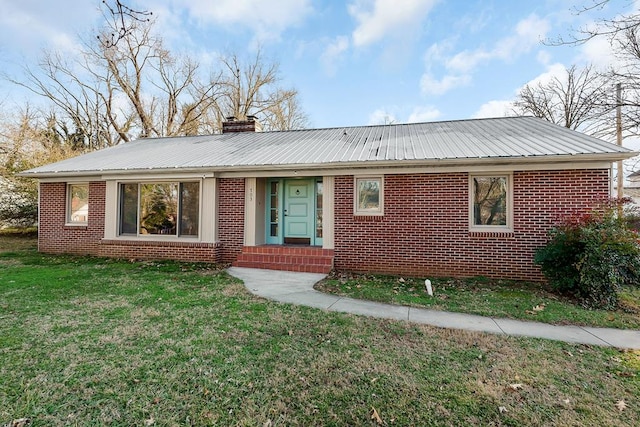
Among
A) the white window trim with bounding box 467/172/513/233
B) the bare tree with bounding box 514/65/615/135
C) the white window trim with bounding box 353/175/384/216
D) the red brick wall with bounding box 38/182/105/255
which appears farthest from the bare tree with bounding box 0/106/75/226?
the bare tree with bounding box 514/65/615/135

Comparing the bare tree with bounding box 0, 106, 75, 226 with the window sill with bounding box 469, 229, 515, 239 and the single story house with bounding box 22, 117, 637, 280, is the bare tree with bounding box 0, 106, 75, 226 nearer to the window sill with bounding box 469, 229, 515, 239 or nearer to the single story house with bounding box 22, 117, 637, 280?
the single story house with bounding box 22, 117, 637, 280

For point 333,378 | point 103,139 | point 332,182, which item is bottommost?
point 333,378

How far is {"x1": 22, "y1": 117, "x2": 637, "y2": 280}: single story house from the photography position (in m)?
6.73

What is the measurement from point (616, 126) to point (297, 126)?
1836cm

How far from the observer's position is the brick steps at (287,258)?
756cm

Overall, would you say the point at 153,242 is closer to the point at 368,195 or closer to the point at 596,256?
the point at 368,195

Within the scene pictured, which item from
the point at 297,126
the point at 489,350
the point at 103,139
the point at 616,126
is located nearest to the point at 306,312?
the point at 489,350

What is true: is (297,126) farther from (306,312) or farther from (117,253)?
(306,312)

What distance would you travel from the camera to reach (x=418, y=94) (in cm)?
1460

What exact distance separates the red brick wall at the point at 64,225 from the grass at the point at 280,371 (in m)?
4.98

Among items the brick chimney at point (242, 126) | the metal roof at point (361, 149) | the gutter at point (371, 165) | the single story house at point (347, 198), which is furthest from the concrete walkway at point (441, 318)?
the brick chimney at point (242, 126)

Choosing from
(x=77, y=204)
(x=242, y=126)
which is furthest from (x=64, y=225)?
(x=242, y=126)

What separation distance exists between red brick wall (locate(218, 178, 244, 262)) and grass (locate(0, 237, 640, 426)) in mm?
3650

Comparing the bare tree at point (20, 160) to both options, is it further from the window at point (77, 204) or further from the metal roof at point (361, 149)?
the window at point (77, 204)
